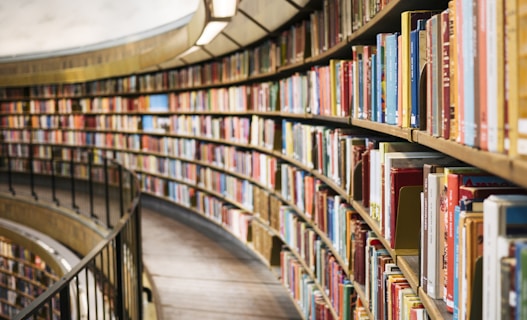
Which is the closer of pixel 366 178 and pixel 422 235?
pixel 422 235

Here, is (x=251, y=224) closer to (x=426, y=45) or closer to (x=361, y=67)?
(x=361, y=67)

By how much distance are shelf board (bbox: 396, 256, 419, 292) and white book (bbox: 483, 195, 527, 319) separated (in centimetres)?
53

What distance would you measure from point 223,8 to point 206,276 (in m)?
2.64

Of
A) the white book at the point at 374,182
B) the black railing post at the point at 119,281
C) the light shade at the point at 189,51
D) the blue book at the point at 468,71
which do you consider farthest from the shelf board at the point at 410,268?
the light shade at the point at 189,51

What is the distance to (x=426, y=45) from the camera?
1.59 meters

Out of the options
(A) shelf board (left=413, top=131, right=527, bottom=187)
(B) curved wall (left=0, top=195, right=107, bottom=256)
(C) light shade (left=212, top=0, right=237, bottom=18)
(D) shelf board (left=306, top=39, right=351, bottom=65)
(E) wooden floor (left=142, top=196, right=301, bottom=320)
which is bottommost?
(E) wooden floor (left=142, top=196, right=301, bottom=320)

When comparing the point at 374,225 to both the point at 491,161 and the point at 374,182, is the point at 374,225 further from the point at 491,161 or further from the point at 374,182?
the point at 491,161

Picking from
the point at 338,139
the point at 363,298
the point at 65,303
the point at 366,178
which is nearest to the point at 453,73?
the point at 366,178

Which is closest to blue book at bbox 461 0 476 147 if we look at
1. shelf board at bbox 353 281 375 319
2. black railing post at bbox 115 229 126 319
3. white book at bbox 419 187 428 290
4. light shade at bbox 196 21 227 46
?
white book at bbox 419 187 428 290

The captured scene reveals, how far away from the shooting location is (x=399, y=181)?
1.83 meters

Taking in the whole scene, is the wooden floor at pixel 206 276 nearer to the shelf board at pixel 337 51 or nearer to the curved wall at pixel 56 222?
the curved wall at pixel 56 222

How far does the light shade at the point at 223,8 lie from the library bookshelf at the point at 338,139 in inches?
17.0

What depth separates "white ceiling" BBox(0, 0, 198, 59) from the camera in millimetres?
9805

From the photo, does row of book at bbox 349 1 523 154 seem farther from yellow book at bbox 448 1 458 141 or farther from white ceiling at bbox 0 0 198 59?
white ceiling at bbox 0 0 198 59
